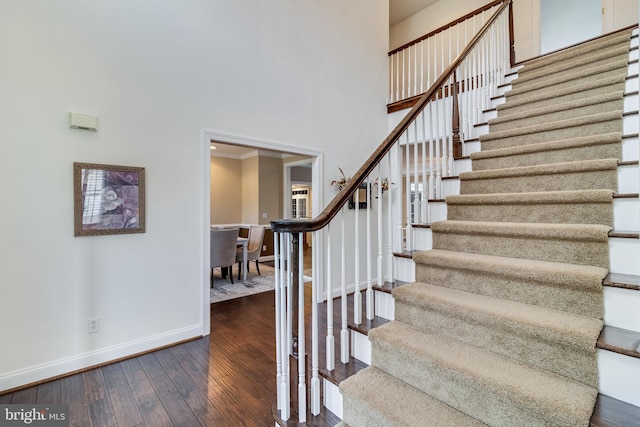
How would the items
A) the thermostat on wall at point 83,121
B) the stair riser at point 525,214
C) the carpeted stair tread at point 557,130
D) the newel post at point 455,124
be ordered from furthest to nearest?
1. the newel post at point 455,124
2. the thermostat on wall at point 83,121
3. the carpeted stair tread at point 557,130
4. the stair riser at point 525,214

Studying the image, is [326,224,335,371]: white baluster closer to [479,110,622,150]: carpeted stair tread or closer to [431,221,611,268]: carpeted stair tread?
[431,221,611,268]: carpeted stair tread

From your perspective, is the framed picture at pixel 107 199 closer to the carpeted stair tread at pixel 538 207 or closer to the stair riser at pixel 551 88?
the carpeted stair tread at pixel 538 207

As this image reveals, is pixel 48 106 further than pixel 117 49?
No

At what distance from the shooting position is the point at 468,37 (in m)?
4.74

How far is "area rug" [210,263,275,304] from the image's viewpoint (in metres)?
4.29

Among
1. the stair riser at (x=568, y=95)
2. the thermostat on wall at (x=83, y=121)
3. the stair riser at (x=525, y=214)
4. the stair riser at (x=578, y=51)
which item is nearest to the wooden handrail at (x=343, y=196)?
the stair riser at (x=525, y=214)

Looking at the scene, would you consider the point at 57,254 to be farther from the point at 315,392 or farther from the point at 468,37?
the point at 468,37

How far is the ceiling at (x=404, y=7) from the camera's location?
5953 mm

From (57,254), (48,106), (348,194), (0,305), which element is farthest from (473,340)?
(48,106)

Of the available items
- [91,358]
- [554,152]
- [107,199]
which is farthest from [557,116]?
[91,358]

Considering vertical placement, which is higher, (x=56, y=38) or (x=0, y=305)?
(x=56, y=38)

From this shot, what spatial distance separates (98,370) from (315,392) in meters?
1.99

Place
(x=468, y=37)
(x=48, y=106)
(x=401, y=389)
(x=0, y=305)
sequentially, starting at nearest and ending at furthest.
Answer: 1. (x=401, y=389)
2. (x=0, y=305)
3. (x=48, y=106)
4. (x=468, y=37)

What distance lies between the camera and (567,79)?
2.85 meters
